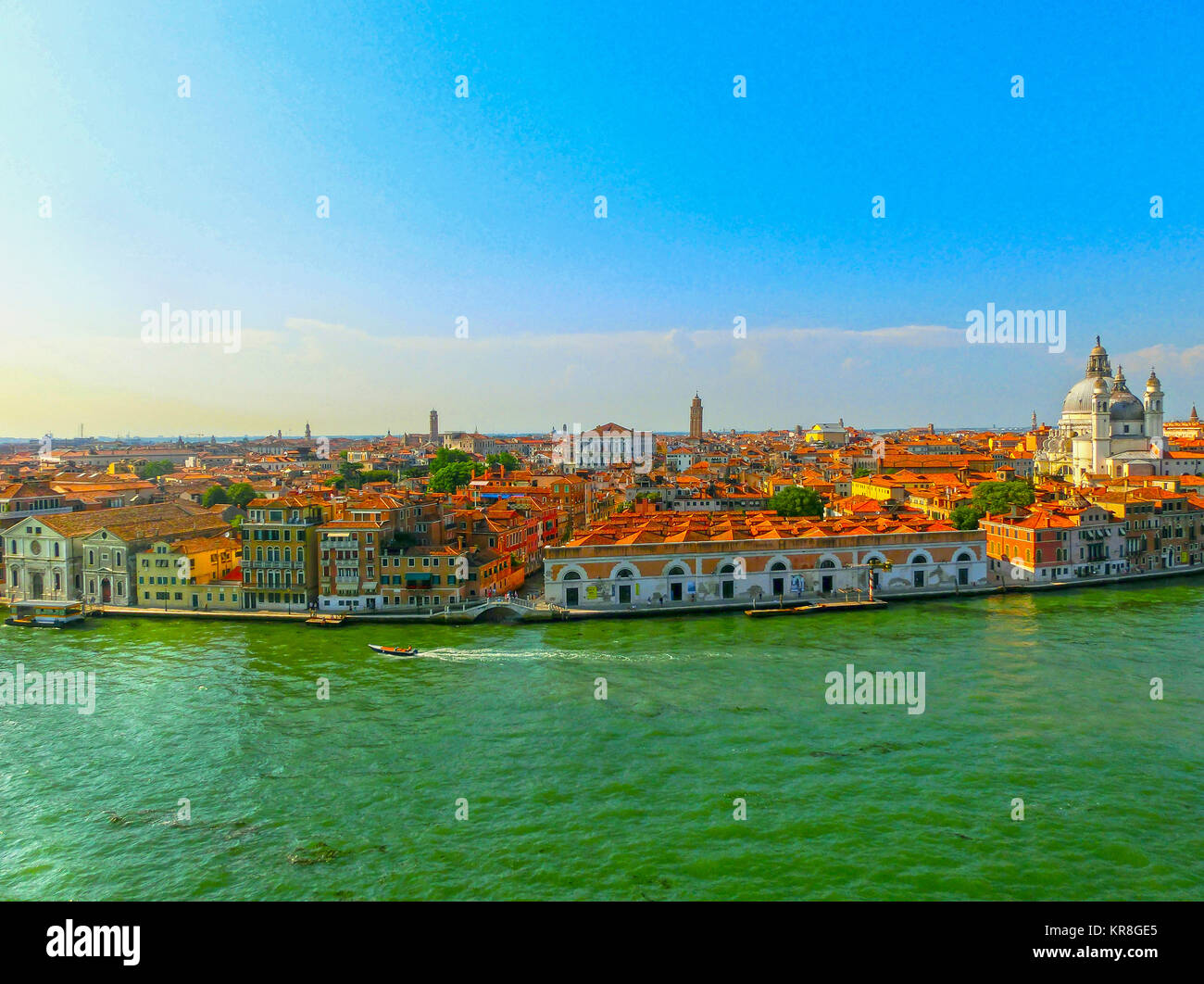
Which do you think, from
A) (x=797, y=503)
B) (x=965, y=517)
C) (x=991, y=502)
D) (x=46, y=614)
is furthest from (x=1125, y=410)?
(x=46, y=614)

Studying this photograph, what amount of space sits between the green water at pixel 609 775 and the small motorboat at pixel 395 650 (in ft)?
1.54

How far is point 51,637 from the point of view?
59.6 ft

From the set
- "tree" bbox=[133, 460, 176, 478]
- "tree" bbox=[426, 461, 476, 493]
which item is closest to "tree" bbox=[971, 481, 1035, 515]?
"tree" bbox=[426, 461, 476, 493]

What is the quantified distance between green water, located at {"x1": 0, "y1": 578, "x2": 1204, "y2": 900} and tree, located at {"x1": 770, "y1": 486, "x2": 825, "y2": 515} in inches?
564

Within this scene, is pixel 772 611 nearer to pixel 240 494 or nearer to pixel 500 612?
pixel 500 612

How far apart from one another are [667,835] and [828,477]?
40.3 m

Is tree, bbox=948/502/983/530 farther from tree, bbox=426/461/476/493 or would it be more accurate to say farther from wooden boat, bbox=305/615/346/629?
tree, bbox=426/461/476/493

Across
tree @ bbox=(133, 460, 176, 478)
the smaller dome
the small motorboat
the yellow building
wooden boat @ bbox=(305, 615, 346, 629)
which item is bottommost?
the small motorboat

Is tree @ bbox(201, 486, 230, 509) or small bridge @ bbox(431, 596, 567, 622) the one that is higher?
tree @ bbox(201, 486, 230, 509)

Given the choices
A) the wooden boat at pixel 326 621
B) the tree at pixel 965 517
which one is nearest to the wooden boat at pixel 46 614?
the wooden boat at pixel 326 621

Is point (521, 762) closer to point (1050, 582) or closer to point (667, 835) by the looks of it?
point (667, 835)

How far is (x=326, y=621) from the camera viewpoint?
18.9 m

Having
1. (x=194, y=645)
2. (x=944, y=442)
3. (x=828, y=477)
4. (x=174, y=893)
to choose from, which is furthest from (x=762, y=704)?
(x=944, y=442)

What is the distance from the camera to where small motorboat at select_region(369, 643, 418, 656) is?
16.0m
